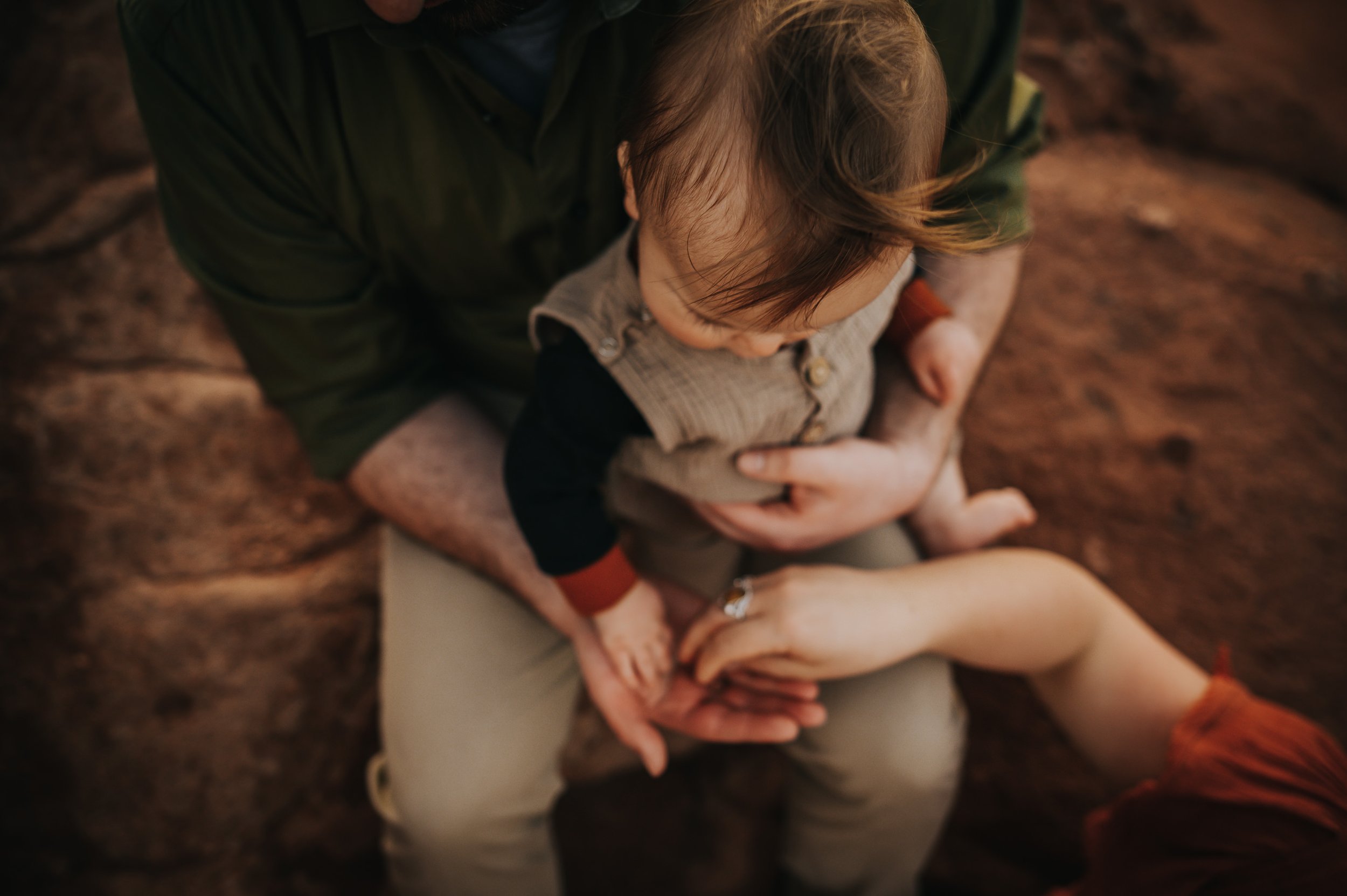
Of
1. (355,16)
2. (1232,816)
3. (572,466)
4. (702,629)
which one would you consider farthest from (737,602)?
(355,16)

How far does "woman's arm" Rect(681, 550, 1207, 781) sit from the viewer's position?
108 centimetres

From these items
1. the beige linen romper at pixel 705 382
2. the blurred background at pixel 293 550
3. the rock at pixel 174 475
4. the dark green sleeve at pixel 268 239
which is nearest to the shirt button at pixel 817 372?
the beige linen romper at pixel 705 382

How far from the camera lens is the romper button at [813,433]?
1.08 metres

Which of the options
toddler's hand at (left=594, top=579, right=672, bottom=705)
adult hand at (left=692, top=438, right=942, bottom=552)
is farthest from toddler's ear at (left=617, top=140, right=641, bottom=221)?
toddler's hand at (left=594, top=579, right=672, bottom=705)

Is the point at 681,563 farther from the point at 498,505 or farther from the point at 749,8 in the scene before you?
the point at 749,8

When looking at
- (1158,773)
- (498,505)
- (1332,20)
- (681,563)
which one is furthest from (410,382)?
(1332,20)

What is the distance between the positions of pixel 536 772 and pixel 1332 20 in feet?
11.6

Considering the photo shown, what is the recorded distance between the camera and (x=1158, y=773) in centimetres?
115

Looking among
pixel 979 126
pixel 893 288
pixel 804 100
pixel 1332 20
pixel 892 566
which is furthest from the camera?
pixel 1332 20

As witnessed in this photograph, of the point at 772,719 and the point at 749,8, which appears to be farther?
the point at 772,719

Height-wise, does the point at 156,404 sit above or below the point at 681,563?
above

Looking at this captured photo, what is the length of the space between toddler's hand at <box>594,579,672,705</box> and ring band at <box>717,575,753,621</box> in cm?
9

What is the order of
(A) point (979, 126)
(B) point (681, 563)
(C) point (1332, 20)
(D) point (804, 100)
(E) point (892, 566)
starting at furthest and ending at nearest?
(C) point (1332, 20) → (B) point (681, 563) → (E) point (892, 566) → (A) point (979, 126) → (D) point (804, 100)

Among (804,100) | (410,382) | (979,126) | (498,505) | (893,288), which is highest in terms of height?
(804,100)
